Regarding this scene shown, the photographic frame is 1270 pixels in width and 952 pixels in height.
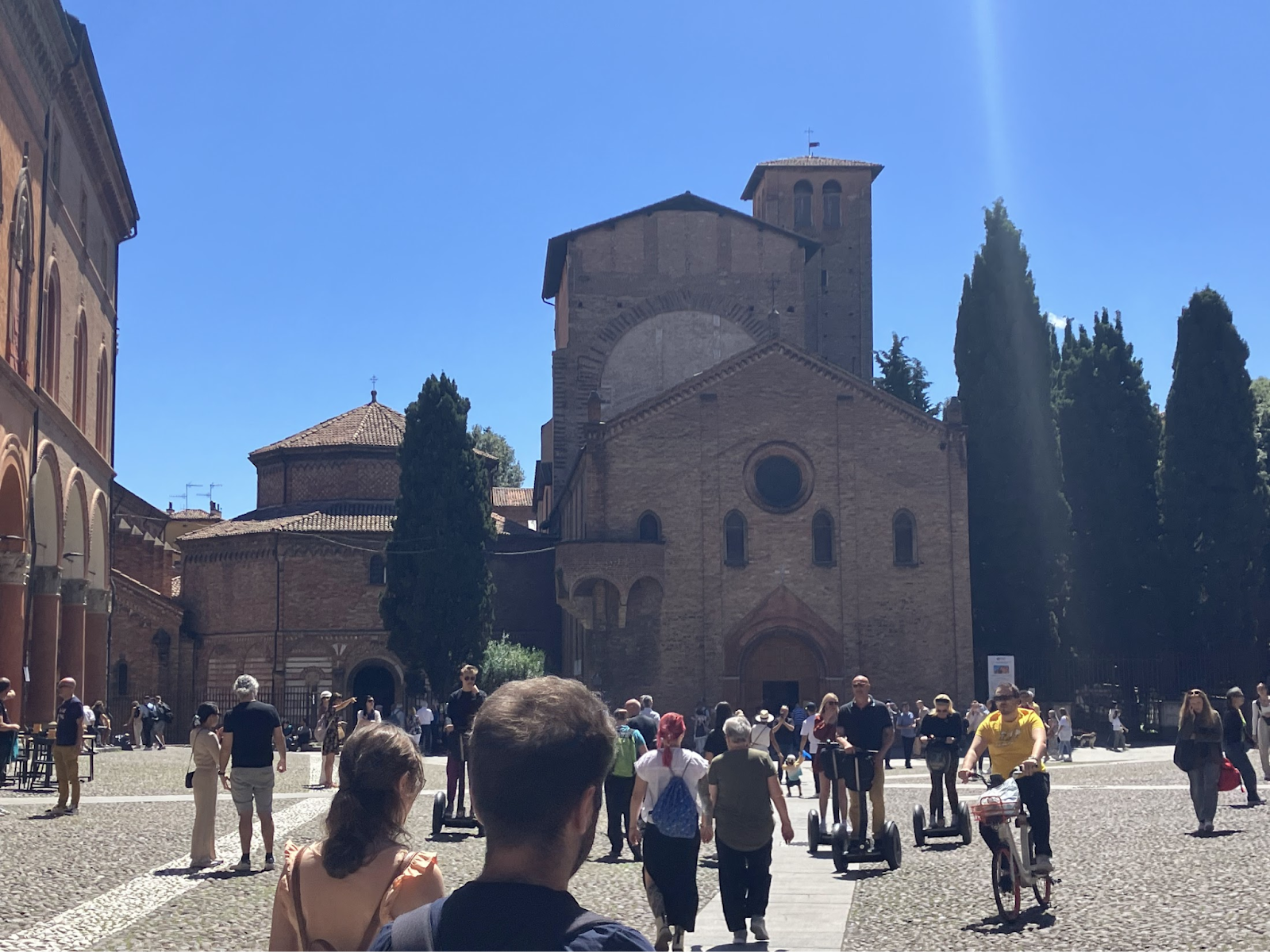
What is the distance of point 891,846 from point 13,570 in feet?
56.7

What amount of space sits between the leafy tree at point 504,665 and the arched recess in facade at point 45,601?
12.0m

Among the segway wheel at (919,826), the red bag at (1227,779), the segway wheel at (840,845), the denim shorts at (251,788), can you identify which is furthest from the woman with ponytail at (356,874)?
the red bag at (1227,779)

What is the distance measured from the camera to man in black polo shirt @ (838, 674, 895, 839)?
12.8 meters

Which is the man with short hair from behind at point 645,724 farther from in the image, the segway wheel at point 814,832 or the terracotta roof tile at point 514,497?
the terracotta roof tile at point 514,497

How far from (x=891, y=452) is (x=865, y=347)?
18162mm

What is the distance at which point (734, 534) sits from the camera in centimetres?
3788

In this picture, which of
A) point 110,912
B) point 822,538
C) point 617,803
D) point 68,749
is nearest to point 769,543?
point 822,538

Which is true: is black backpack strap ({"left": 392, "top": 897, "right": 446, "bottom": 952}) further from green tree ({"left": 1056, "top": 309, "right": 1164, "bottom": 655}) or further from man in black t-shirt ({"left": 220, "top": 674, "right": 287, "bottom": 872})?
green tree ({"left": 1056, "top": 309, "right": 1164, "bottom": 655})

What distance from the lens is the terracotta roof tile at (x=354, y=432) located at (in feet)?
153

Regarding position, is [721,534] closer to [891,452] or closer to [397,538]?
[891,452]

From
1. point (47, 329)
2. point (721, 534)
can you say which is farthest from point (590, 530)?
point (47, 329)

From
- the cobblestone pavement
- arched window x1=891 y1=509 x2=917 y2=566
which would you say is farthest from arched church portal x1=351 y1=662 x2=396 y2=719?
the cobblestone pavement

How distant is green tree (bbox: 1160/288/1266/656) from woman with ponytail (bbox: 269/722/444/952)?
3914 centimetres

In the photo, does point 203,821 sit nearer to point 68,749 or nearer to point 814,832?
point 68,749
